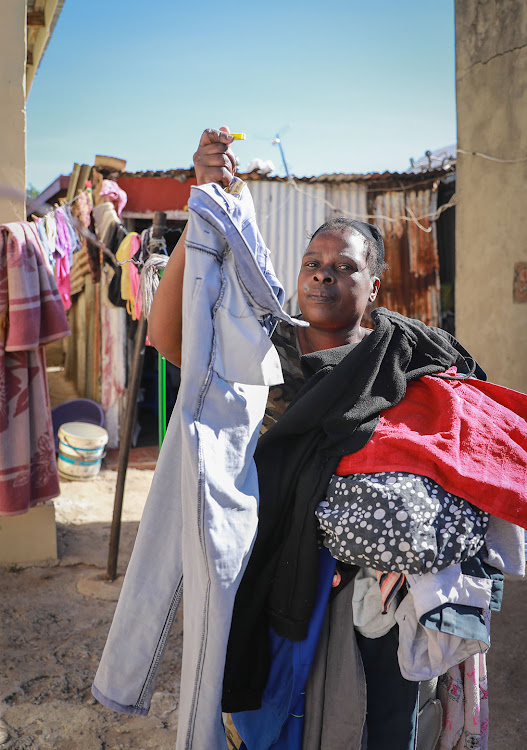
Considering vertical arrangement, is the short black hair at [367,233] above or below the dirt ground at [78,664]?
above

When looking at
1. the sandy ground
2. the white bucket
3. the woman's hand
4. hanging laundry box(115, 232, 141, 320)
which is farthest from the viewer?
the white bucket

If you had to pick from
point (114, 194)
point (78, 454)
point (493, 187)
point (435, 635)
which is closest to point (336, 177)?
point (114, 194)

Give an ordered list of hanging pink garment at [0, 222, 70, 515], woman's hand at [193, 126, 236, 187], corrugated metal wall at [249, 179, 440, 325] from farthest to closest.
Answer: corrugated metal wall at [249, 179, 440, 325] < hanging pink garment at [0, 222, 70, 515] < woman's hand at [193, 126, 236, 187]

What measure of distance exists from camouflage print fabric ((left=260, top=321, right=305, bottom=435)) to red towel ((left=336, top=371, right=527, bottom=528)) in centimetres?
35

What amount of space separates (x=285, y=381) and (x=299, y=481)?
38 centimetres

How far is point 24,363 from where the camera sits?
4.05 meters

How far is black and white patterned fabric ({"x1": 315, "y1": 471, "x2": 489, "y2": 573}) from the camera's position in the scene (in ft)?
4.24

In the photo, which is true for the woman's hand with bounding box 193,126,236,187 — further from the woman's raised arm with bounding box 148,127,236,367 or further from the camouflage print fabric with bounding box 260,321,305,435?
the camouflage print fabric with bounding box 260,321,305,435

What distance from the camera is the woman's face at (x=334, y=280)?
5.85 ft

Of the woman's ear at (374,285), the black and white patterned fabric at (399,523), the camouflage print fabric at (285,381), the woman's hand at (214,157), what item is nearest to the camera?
the black and white patterned fabric at (399,523)

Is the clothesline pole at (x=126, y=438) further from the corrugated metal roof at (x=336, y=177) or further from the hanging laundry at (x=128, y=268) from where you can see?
the corrugated metal roof at (x=336, y=177)

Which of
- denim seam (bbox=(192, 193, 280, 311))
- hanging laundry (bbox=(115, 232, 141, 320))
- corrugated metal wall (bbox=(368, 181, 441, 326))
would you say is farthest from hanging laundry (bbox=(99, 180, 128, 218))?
denim seam (bbox=(192, 193, 280, 311))

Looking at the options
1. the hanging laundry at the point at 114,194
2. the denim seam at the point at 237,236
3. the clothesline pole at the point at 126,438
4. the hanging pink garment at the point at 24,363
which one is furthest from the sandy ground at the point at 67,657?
the hanging laundry at the point at 114,194

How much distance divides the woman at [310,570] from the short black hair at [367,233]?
40 centimetres
